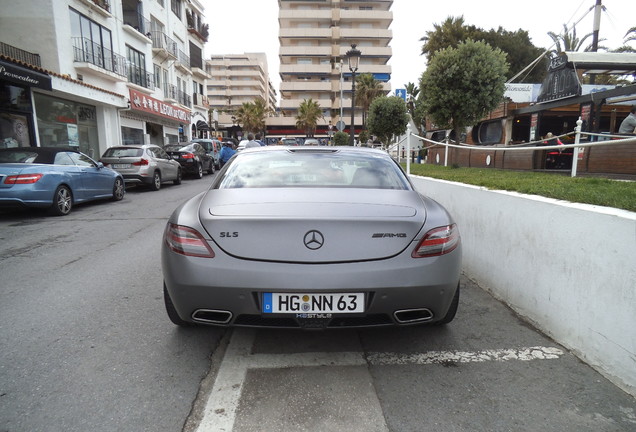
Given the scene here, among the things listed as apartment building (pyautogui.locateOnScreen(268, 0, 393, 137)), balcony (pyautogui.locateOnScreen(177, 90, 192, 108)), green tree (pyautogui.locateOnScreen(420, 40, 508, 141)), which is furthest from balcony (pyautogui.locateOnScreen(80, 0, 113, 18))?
apartment building (pyautogui.locateOnScreen(268, 0, 393, 137))

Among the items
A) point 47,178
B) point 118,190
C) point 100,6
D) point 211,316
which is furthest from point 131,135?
point 211,316

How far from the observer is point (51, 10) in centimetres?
1675

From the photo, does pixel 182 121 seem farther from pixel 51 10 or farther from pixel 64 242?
pixel 64 242

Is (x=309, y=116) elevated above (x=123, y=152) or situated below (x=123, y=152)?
above

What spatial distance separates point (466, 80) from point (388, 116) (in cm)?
1659

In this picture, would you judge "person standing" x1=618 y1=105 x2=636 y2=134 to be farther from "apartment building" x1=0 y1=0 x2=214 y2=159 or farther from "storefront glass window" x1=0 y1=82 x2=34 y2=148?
"storefront glass window" x1=0 y1=82 x2=34 y2=148

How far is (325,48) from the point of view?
210 ft

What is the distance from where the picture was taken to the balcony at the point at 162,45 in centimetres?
2675

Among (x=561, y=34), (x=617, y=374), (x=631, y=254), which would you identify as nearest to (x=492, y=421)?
(x=617, y=374)

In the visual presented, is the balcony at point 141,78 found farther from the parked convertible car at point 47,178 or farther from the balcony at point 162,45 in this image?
the parked convertible car at point 47,178

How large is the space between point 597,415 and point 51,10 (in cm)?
2175

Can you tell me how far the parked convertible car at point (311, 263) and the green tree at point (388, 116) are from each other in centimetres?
2569

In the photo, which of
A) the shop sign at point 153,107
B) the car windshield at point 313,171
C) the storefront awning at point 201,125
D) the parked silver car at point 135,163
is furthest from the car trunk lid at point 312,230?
the storefront awning at point 201,125

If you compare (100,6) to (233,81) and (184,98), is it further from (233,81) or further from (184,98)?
(233,81)
